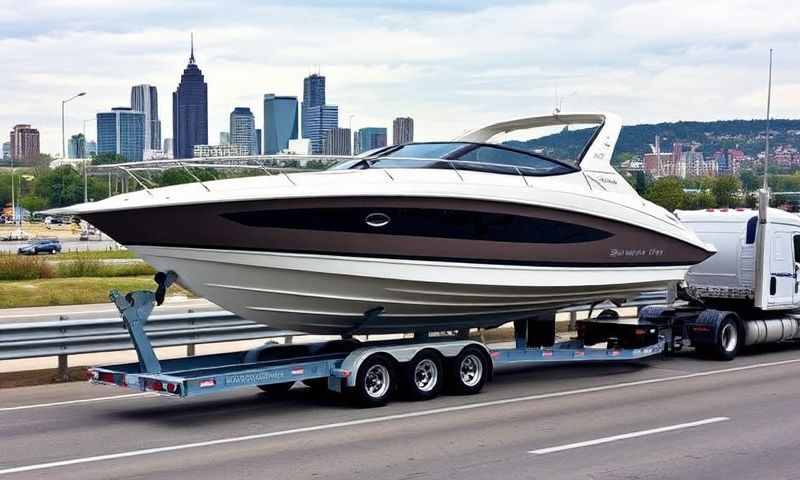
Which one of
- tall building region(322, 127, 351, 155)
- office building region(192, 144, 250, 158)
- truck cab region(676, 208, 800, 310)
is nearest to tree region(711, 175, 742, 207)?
truck cab region(676, 208, 800, 310)

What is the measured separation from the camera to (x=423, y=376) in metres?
14.1

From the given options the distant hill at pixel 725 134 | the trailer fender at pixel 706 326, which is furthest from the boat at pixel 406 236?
the distant hill at pixel 725 134

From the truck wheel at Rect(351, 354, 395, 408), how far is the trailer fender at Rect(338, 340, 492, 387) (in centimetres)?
7

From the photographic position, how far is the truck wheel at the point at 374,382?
1333 centimetres

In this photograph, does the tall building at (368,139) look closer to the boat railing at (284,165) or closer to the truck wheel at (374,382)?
the boat railing at (284,165)

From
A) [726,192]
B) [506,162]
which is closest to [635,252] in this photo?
[506,162]

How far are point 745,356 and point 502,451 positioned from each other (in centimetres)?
997

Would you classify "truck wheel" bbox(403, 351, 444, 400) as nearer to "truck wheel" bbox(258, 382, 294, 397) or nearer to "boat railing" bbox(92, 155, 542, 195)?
"truck wheel" bbox(258, 382, 294, 397)

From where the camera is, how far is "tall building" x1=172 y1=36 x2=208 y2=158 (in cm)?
11100

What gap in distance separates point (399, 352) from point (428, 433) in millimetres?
1972

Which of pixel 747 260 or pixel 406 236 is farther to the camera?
pixel 747 260

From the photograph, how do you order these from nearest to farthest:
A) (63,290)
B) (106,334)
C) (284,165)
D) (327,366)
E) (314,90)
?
(327,366) → (284,165) → (106,334) → (63,290) → (314,90)

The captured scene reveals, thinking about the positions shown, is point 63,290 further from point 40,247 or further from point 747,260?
point 40,247

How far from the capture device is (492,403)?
14.0 meters
